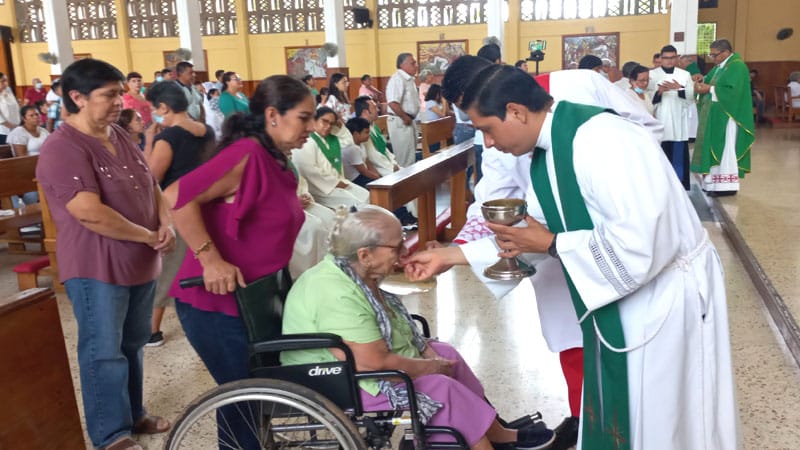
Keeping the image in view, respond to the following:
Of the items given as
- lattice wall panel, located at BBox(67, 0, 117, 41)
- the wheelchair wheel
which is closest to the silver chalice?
the wheelchair wheel

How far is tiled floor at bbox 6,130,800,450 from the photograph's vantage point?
2.88 metres

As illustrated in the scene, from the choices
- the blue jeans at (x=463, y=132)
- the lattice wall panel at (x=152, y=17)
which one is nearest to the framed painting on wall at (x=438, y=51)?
the lattice wall panel at (x=152, y=17)

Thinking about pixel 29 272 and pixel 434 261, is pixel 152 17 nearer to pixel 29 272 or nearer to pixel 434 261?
pixel 29 272

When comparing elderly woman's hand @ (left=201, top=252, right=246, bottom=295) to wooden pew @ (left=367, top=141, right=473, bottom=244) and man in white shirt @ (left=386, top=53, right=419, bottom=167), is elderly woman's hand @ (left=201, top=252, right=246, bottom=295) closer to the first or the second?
wooden pew @ (left=367, top=141, right=473, bottom=244)

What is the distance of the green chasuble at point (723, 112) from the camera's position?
695 cm

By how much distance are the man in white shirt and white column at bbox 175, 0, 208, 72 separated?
5.93 m

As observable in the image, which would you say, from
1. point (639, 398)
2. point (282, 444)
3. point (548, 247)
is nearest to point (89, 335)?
point (282, 444)

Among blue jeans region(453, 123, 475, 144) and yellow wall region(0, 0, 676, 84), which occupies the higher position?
yellow wall region(0, 0, 676, 84)

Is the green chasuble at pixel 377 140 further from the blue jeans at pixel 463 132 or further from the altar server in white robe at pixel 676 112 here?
the altar server in white robe at pixel 676 112

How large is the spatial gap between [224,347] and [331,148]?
351 cm

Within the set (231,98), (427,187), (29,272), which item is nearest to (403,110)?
(231,98)

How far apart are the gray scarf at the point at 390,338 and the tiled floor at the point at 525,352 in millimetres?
807

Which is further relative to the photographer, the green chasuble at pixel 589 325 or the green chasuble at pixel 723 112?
the green chasuble at pixel 723 112

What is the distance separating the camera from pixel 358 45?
18719mm
